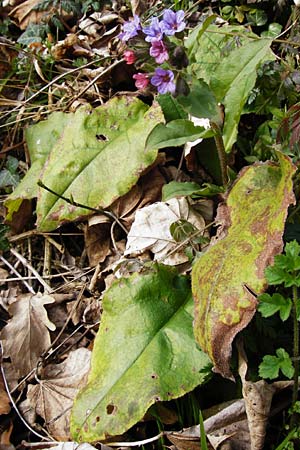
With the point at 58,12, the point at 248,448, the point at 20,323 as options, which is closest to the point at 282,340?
the point at 248,448

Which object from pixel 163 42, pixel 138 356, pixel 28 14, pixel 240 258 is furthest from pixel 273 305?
pixel 28 14

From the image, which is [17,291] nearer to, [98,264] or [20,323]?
[20,323]

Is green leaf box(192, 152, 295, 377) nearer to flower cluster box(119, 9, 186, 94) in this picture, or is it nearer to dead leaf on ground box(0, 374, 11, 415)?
flower cluster box(119, 9, 186, 94)

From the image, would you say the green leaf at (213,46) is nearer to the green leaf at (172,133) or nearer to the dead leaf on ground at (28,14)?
the green leaf at (172,133)

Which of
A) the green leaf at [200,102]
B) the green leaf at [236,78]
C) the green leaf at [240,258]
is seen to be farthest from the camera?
the green leaf at [236,78]

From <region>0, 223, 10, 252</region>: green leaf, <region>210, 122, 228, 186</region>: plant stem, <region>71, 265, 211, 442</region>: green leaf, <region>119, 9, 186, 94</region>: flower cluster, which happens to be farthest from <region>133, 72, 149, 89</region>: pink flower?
<region>0, 223, 10, 252</region>: green leaf

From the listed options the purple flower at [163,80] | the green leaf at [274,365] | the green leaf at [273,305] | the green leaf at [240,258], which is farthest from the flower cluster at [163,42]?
the green leaf at [274,365]
